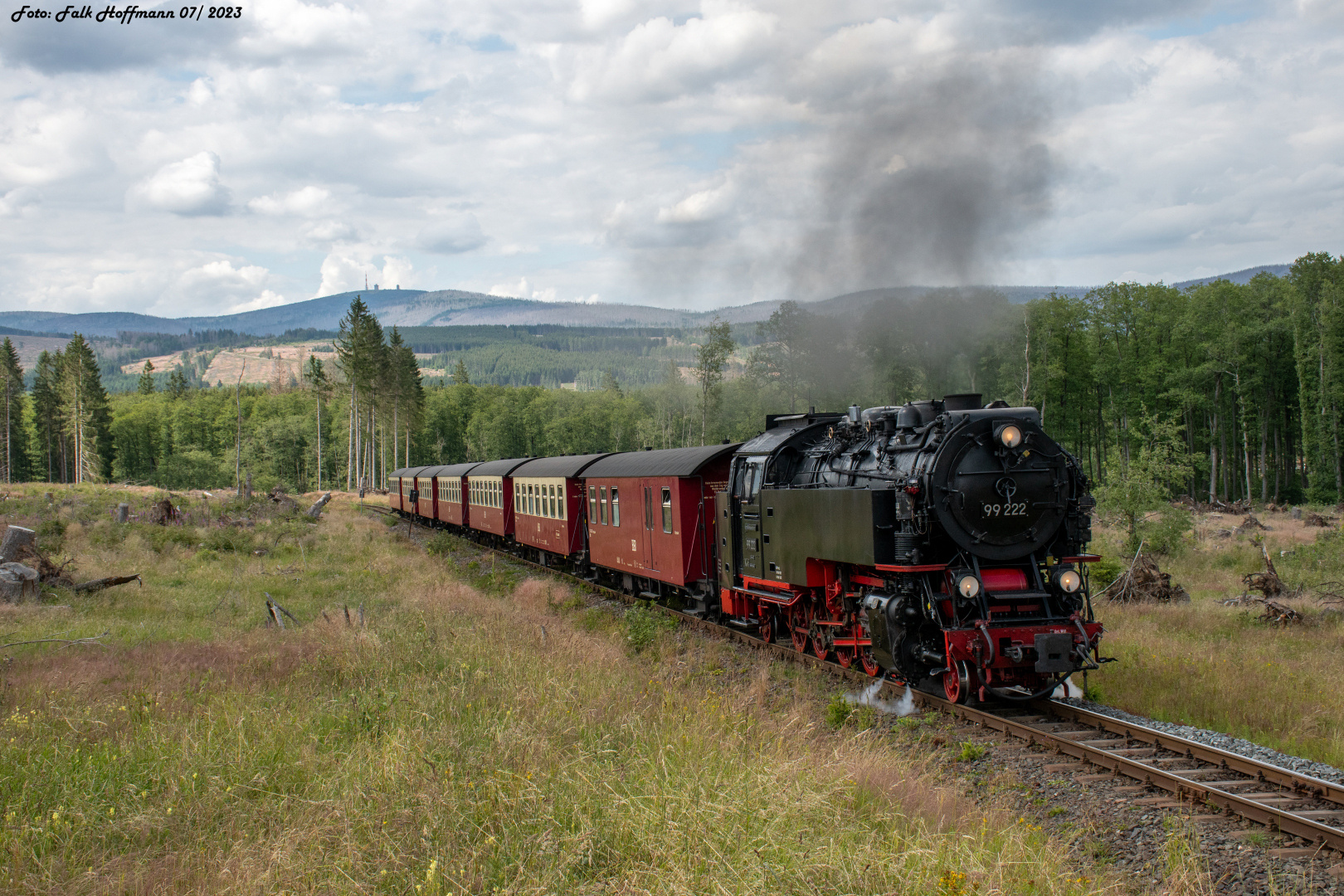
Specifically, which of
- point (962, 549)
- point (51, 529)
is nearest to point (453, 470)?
point (51, 529)

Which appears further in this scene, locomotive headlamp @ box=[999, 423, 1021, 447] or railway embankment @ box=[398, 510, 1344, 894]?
locomotive headlamp @ box=[999, 423, 1021, 447]

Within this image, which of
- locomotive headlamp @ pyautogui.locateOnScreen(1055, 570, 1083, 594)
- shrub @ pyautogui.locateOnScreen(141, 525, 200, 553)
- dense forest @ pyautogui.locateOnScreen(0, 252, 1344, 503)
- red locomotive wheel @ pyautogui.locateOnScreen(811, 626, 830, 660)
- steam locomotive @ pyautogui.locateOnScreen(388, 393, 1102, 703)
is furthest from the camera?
dense forest @ pyautogui.locateOnScreen(0, 252, 1344, 503)

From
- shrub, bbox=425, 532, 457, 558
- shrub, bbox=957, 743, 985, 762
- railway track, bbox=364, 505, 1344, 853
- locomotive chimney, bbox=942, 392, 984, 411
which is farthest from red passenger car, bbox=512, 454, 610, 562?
shrub, bbox=957, 743, 985, 762

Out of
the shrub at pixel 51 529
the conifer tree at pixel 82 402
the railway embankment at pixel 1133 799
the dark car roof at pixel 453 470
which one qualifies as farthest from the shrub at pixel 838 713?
the conifer tree at pixel 82 402

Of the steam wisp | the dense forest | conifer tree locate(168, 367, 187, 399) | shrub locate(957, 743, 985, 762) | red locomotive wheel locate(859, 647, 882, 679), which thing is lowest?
the steam wisp

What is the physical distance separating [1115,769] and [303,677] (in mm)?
7689

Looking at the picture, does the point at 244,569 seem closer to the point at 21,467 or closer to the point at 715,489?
the point at 715,489

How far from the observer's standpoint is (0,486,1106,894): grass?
14.5 feet

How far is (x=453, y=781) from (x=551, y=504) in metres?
17.5

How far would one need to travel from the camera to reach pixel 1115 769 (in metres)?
6.90

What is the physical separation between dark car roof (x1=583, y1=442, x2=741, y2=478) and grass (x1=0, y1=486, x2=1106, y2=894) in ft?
14.4

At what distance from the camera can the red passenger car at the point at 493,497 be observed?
91.7 feet

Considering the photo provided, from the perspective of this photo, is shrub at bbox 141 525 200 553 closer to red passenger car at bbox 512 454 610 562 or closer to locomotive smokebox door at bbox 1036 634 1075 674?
red passenger car at bbox 512 454 610 562

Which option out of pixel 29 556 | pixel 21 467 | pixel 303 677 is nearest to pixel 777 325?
pixel 29 556
